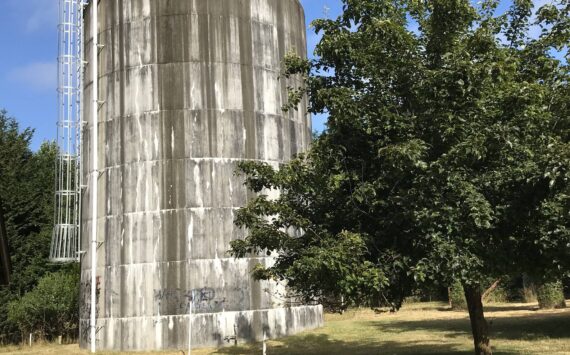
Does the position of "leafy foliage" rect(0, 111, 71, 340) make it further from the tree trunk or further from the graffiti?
the tree trunk

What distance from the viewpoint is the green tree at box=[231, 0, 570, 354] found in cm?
1123

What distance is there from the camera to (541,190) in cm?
1192

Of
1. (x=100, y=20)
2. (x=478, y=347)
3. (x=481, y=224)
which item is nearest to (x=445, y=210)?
(x=481, y=224)

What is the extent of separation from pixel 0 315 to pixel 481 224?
104ft

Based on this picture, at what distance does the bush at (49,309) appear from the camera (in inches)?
1280

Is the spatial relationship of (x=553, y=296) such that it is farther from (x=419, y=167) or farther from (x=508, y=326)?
(x=419, y=167)

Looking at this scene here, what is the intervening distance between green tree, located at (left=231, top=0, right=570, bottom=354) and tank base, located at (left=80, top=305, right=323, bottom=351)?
12.0m

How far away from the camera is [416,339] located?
83.5 feet

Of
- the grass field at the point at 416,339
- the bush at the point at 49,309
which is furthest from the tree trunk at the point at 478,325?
the bush at the point at 49,309

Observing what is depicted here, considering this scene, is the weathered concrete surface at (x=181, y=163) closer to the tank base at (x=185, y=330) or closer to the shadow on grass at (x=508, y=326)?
the tank base at (x=185, y=330)

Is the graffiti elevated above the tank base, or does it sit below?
above

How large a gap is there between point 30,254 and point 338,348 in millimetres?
22630

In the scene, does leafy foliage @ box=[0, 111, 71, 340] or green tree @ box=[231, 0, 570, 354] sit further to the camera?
leafy foliage @ box=[0, 111, 71, 340]

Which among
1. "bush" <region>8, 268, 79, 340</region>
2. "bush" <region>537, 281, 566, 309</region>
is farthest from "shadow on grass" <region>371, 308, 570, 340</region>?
"bush" <region>8, 268, 79, 340</region>
